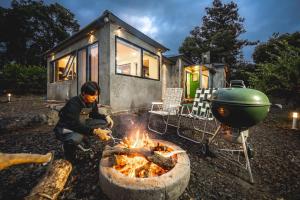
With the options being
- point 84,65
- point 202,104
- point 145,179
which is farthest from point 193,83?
point 145,179

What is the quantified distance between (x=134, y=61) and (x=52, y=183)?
7.50 metres

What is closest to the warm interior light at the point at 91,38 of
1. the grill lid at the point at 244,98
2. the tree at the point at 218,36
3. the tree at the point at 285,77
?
the grill lid at the point at 244,98

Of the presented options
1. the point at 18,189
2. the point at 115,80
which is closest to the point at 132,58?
the point at 115,80

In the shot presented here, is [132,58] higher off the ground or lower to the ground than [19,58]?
lower

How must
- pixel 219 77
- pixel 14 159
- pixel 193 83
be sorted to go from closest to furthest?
pixel 14 159 < pixel 193 83 < pixel 219 77

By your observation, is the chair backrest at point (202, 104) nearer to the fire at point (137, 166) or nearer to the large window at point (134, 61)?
the fire at point (137, 166)

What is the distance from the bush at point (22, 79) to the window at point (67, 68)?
646 centimetres

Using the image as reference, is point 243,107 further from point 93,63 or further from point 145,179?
point 93,63

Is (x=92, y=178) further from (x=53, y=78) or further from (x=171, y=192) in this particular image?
(x=53, y=78)

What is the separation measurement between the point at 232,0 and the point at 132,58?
31.1 m

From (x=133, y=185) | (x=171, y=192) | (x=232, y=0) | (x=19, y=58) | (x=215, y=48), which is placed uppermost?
(x=232, y=0)

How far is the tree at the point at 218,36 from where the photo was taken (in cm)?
2680

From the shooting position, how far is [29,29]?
985 inches

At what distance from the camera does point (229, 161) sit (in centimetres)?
309
